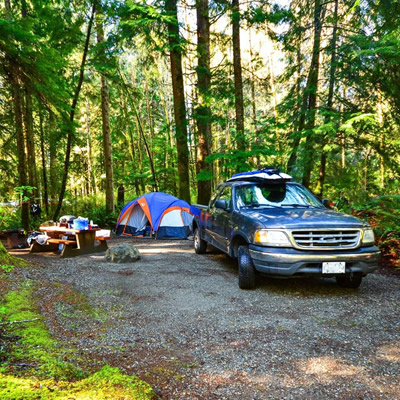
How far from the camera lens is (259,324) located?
3.90 m

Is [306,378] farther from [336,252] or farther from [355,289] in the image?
[355,289]

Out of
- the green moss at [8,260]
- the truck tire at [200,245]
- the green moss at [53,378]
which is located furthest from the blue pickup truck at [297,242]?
the green moss at [8,260]

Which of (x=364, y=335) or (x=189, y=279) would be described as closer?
(x=364, y=335)

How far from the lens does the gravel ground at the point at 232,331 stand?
2.68 m

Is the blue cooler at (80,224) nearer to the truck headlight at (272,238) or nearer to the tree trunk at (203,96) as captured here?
the tree trunk at (203,96)

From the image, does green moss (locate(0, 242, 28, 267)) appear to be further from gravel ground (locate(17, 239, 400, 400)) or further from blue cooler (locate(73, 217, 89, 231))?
blue cooler (locate(73, 217, 89, 231))

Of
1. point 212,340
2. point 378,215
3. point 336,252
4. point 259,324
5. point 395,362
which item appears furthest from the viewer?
point 378,215

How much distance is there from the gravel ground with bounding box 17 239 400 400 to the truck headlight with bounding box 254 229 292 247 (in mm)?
862

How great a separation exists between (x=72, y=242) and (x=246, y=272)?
563cm

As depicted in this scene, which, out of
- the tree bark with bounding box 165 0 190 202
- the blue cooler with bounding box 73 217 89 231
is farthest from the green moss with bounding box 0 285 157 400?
the tree bark with bounding box 165 0 190 202

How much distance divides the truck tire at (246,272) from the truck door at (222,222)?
1.02 m

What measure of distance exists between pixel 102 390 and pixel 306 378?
5.69 feet

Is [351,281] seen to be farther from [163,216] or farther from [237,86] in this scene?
[237,86]

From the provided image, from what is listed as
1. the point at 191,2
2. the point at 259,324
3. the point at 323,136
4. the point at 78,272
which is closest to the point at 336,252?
the point at 259,324
